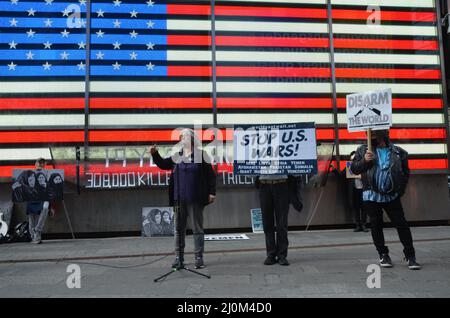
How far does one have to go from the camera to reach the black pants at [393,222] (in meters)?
6.17

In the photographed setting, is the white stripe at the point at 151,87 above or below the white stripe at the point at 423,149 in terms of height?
above

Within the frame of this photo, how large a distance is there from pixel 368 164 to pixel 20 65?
8.69 metres

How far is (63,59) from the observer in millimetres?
10953

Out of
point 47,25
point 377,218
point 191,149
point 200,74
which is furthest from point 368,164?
point 47,25

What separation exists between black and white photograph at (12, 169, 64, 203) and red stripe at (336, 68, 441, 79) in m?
7.46

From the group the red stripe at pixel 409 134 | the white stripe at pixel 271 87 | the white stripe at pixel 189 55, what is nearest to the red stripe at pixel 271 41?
the white stripe at pixel 189 55

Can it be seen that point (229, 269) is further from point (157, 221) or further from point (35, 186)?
point (35, 186)

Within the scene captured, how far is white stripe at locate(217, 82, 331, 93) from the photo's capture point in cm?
1127

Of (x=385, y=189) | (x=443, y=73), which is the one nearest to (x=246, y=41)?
(x=443, y=73)

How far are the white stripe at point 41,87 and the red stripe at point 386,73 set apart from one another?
663cm

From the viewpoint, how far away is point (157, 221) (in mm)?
10375

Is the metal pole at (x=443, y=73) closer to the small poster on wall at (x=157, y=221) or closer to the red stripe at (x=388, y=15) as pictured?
the red stripe at (x=388, y=15)

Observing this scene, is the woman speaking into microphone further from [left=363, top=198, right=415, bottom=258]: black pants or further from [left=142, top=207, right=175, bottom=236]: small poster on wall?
[left=142, top=207, right=175, bottom=236]: small poster on wall
